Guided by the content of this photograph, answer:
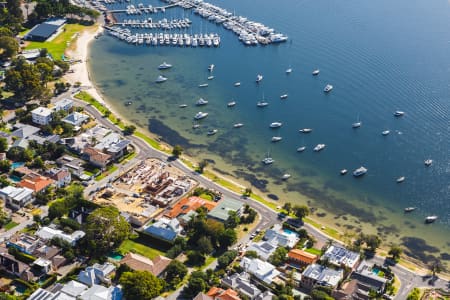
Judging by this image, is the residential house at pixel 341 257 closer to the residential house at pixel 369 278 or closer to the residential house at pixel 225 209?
the residential house at pixel 369 278

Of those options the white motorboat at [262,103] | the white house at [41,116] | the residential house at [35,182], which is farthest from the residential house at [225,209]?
the white house at [41,116]

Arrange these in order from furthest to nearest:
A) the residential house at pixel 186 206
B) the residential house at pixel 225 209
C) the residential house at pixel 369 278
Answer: the residential house at pixel 186 206
the residential house at pixel 225 209
the residential house at pixel 369 278

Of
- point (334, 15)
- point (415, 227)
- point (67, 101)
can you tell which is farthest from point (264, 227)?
point (334, 15)

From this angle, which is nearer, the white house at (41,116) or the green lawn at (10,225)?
the green lawn at (10,225)

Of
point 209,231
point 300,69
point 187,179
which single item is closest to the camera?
point 209,231

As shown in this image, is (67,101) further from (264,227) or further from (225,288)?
(225,288)

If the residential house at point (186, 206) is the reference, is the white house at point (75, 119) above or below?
above

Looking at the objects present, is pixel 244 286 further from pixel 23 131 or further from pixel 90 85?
pixel 90 85
